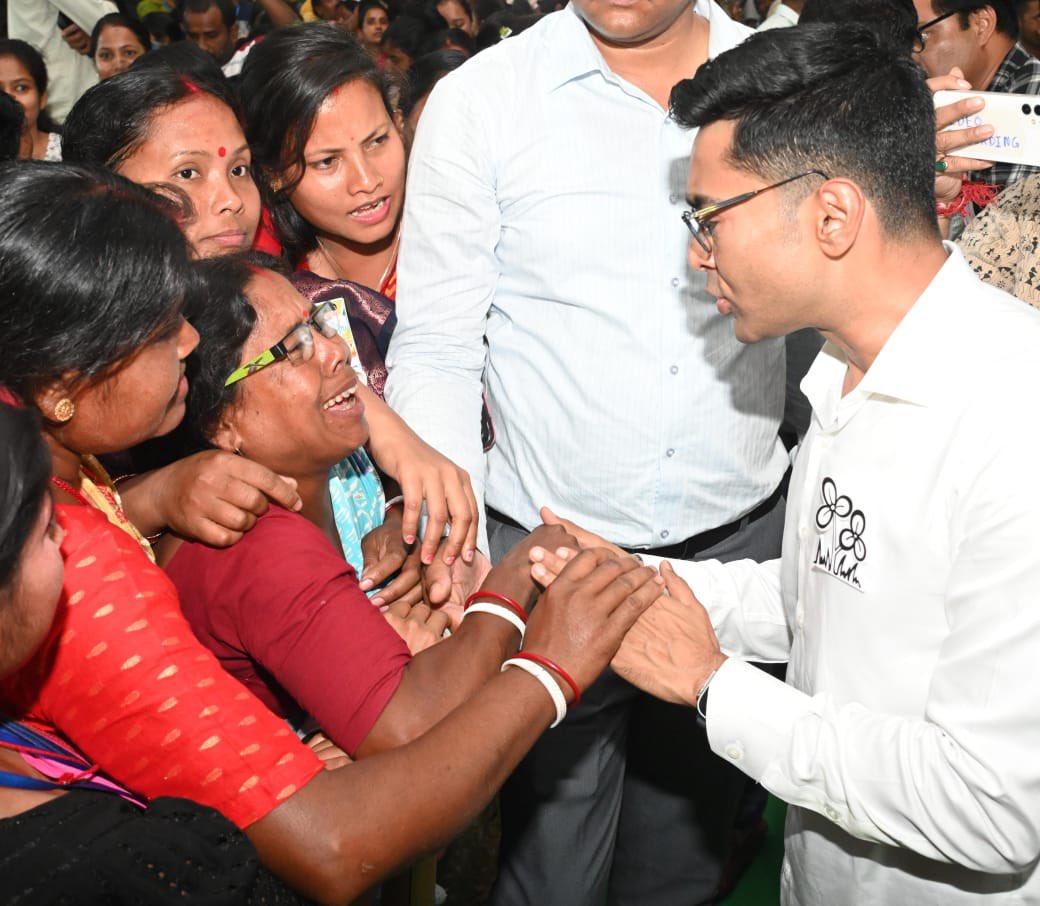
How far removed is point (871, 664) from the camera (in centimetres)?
153

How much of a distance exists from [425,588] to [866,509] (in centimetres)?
79

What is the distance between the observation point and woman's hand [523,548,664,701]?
159cm

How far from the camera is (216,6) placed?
689 cm

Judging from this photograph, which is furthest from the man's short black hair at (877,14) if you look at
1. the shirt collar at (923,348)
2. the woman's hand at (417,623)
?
the woman's hand at (417,623)

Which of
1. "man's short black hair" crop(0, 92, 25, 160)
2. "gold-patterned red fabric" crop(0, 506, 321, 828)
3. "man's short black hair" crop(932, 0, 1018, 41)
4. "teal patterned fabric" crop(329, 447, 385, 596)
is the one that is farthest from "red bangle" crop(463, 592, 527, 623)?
"man's short black hair" crop(932, 0, 1018, 41)

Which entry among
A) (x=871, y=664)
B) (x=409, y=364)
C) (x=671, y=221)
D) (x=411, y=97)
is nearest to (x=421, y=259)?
(x=409, y=364)

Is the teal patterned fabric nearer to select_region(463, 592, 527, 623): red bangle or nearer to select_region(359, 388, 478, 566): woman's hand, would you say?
select_region(359, 388, 478, 566): woman's hand

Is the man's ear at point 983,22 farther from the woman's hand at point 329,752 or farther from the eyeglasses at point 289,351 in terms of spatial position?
the woman's hand at point 329,752

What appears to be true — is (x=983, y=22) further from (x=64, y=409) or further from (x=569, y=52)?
(x=64, y=409)

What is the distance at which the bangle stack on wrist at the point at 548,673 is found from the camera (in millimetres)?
1528

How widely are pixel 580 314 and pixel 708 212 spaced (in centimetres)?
Result: 51

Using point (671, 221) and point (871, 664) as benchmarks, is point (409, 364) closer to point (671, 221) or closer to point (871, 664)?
point (671, 221)

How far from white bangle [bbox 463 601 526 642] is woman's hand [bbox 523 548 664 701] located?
2 cm

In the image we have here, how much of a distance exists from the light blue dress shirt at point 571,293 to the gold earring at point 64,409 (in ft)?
2.47
